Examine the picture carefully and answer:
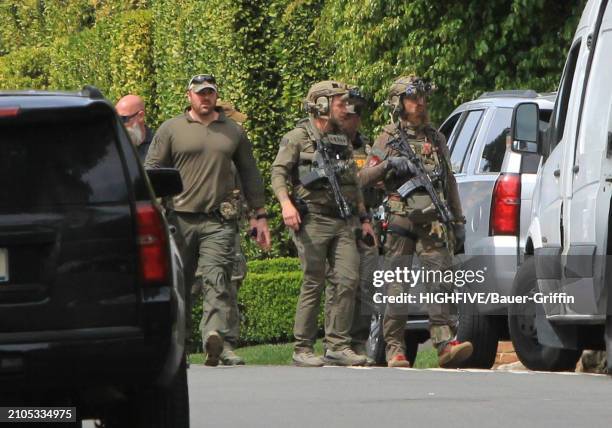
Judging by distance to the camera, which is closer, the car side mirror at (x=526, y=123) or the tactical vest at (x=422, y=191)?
the car side mirror at (x=526, y=123)

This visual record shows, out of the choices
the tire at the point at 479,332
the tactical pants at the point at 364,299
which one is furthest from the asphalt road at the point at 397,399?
the tactical pants at the point at 364,299

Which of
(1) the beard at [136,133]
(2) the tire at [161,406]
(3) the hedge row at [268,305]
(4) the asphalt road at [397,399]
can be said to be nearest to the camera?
(2) the tire at [161,406]

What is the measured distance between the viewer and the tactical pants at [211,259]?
13.9 metres

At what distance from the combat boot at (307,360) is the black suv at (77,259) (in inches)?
261

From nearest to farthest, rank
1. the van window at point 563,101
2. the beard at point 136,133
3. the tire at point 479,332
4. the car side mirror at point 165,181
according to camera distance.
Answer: the car side mirror at point 165,181, the van window at point 563,101, the tire at point 479,332, the beard at point 136,133

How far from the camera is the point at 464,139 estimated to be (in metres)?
15.0

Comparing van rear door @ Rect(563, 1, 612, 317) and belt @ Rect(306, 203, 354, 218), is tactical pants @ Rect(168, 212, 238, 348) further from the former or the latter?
van rear door @ Rect(563, 1, 612, 317)

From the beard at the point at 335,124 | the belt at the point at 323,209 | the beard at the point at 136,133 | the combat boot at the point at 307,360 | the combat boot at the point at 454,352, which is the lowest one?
the combat boot at the point at 307,360

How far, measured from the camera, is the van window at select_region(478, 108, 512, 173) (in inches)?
573

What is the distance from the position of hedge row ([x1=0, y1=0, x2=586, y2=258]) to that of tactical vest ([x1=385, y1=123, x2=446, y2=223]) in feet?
30.0

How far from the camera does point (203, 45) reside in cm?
2634

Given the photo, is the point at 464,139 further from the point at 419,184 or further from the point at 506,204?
the point at 419,184

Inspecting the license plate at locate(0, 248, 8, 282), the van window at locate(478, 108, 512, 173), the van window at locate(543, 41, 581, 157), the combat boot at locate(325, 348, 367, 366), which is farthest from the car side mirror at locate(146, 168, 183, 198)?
the van window at locate(478, 108, 512, 173)

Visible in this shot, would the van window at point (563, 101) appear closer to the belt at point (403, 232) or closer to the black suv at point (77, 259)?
the belt at point (403, 232)
